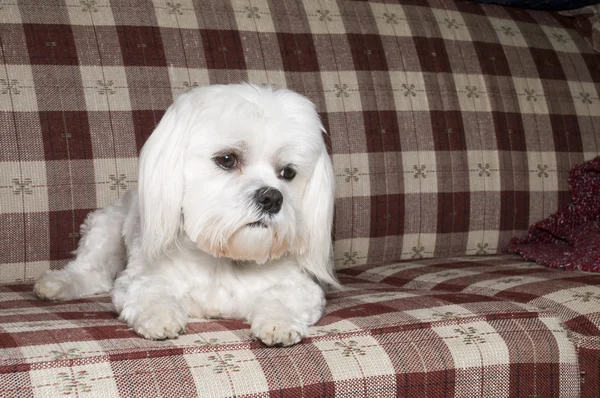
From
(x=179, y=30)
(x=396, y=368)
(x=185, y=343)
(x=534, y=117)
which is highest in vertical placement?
(x=179, y=30)

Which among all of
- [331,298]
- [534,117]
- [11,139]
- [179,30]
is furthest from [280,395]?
[534,117]

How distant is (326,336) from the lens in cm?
182

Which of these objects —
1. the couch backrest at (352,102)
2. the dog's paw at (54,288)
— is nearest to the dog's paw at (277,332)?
the dog's paw at (54,288)

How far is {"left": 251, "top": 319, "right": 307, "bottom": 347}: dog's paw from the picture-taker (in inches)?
67.9

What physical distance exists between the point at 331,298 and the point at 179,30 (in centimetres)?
106

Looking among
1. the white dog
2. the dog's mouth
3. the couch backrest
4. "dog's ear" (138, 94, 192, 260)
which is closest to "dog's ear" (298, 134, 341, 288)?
the white dog

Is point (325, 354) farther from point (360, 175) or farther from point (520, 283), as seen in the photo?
point (360, 175)

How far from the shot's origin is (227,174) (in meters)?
1.93

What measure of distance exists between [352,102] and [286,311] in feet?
4.15

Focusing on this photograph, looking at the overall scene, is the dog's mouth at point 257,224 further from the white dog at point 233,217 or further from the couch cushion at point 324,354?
the couch cushion at point 324,354

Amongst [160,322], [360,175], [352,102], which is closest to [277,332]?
[160,322]

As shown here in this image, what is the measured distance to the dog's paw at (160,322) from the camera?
1720 mm

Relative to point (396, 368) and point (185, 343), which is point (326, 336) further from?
point (185, 343)

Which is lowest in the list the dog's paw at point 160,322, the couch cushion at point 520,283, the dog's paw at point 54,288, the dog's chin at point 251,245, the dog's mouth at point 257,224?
the couch cushion at point 520,283
